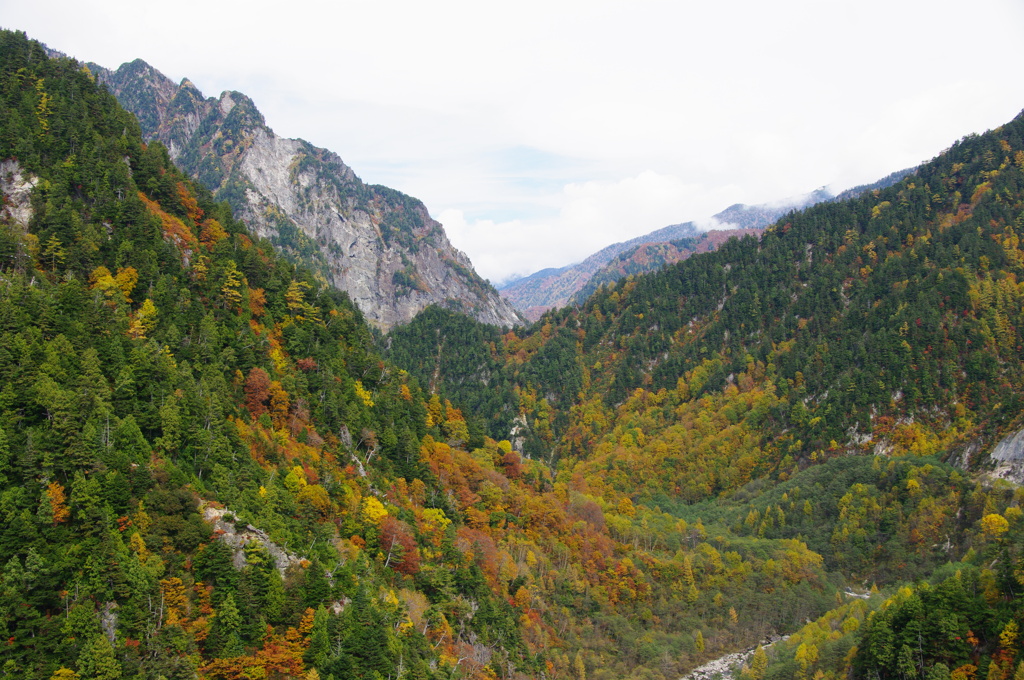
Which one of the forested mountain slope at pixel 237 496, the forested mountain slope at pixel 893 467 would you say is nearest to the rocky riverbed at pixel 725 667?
the forested mountain slope at pixel 237 496

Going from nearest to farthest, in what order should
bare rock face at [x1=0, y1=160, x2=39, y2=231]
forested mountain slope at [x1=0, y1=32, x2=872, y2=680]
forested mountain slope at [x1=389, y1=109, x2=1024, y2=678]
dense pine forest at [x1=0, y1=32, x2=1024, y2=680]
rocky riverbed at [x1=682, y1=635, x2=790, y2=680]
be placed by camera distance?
1. forested mountain slope at [x1=0, y1=32, x2=872, y2=680]
2. dense pine forest at [x1=0, y1=32, x2=1024, y2=680]
3. bare rock face at [x1=0, y1=160, x2=39, y2=231]
4. forested mountain slope at [x1=389, y1=109, x2=1024, y2=678]
5. rocky riverbed at [x1=682, y1=635, x2=790, y2=680]

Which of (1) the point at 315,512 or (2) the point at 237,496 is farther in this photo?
(1) the point at 315,512

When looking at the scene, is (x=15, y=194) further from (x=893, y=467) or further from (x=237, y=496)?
(x=893, y=467)

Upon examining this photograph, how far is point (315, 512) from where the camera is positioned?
71625 mm

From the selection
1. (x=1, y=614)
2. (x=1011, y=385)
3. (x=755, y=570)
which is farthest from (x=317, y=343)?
(x=1011, y=385)

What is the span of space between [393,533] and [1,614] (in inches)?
1630

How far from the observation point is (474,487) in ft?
367

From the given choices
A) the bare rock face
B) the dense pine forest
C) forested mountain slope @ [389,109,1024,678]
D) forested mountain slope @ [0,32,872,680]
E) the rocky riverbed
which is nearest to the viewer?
forested mountain slope @ [0,32,872,680]

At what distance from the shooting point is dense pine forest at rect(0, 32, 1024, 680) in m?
51.8

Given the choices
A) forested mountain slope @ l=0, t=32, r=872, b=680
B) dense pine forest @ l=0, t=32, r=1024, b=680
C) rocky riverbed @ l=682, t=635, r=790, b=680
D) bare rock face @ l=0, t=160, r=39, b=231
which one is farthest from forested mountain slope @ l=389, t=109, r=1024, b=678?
bare rock face @ l=0, t=160, r=39, b=231

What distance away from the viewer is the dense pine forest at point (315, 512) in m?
51.8

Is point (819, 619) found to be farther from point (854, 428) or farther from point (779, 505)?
point (854, 428)

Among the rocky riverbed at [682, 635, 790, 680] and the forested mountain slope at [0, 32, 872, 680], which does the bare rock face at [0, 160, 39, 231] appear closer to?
the forested mountain slope at [0, 32, 872, 680]

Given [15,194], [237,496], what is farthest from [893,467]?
[15,194]
